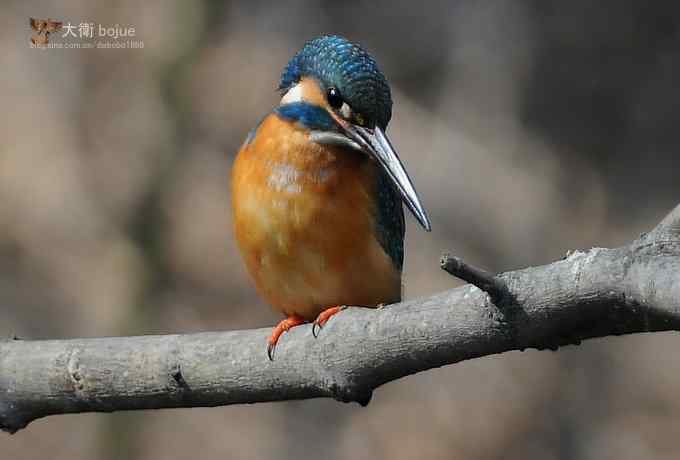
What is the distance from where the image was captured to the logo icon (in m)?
6.39

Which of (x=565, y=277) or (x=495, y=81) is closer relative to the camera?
(x=565, y=277)

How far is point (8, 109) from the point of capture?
6660mm

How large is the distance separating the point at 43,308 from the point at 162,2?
174cm

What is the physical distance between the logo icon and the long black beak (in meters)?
3.85

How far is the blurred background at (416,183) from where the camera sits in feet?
19.2

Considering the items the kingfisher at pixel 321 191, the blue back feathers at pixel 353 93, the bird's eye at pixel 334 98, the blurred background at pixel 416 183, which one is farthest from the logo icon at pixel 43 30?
the bird's eye at pixel 334 98

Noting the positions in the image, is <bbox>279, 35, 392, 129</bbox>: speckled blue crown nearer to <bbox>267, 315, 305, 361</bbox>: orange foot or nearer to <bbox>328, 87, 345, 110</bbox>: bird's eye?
<bbox>328, 87, 345, 110</bbox>: bird's eye

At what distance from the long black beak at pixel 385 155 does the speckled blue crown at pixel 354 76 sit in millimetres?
37

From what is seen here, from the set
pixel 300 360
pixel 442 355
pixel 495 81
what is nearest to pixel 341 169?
pixel 300 360

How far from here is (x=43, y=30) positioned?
6426 millimetres

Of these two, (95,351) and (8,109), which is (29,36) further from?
(95,351)

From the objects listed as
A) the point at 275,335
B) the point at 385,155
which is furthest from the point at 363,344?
the point at 385,155

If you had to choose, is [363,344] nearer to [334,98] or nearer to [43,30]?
[334,98]

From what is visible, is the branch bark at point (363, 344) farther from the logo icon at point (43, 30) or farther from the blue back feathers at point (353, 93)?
the logo icon at point (43, 30)
